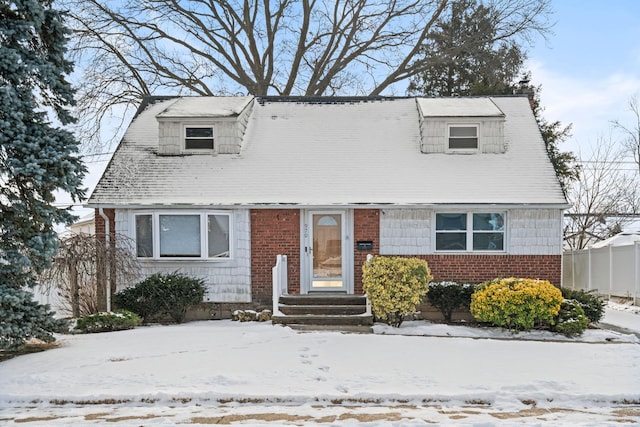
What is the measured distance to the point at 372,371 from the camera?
7.24m

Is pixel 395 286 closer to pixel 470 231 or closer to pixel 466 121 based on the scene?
pixel 470 231

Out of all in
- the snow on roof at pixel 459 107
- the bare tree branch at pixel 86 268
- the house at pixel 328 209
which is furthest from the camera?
the snow on roof at pixel 459 107

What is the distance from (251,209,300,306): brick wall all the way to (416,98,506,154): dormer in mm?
4432

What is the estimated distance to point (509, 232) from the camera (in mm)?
12289

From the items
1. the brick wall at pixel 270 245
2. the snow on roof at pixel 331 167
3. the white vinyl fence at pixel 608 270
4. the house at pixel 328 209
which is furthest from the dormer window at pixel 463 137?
the white vinyl fence at pixel 608 270

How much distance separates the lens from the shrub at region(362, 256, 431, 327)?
10.4 meters

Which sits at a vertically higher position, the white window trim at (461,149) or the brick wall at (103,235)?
the white window trim at (461,149)

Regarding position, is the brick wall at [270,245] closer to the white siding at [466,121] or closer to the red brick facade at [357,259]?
the red brick facade at [357,259]

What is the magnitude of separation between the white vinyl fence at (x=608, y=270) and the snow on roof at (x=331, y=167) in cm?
364

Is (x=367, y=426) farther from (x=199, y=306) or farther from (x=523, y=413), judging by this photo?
(x=199, y=306)

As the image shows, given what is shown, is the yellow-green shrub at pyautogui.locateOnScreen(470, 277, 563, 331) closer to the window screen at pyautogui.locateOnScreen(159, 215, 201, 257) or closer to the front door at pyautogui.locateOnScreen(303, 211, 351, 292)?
the front door at pyautogui.locateOnScreen(303, 211, 351, 292)

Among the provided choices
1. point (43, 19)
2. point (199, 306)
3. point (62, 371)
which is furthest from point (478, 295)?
point (43, 19)

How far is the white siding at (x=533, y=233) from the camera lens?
12.3 m

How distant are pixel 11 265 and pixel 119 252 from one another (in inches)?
156
